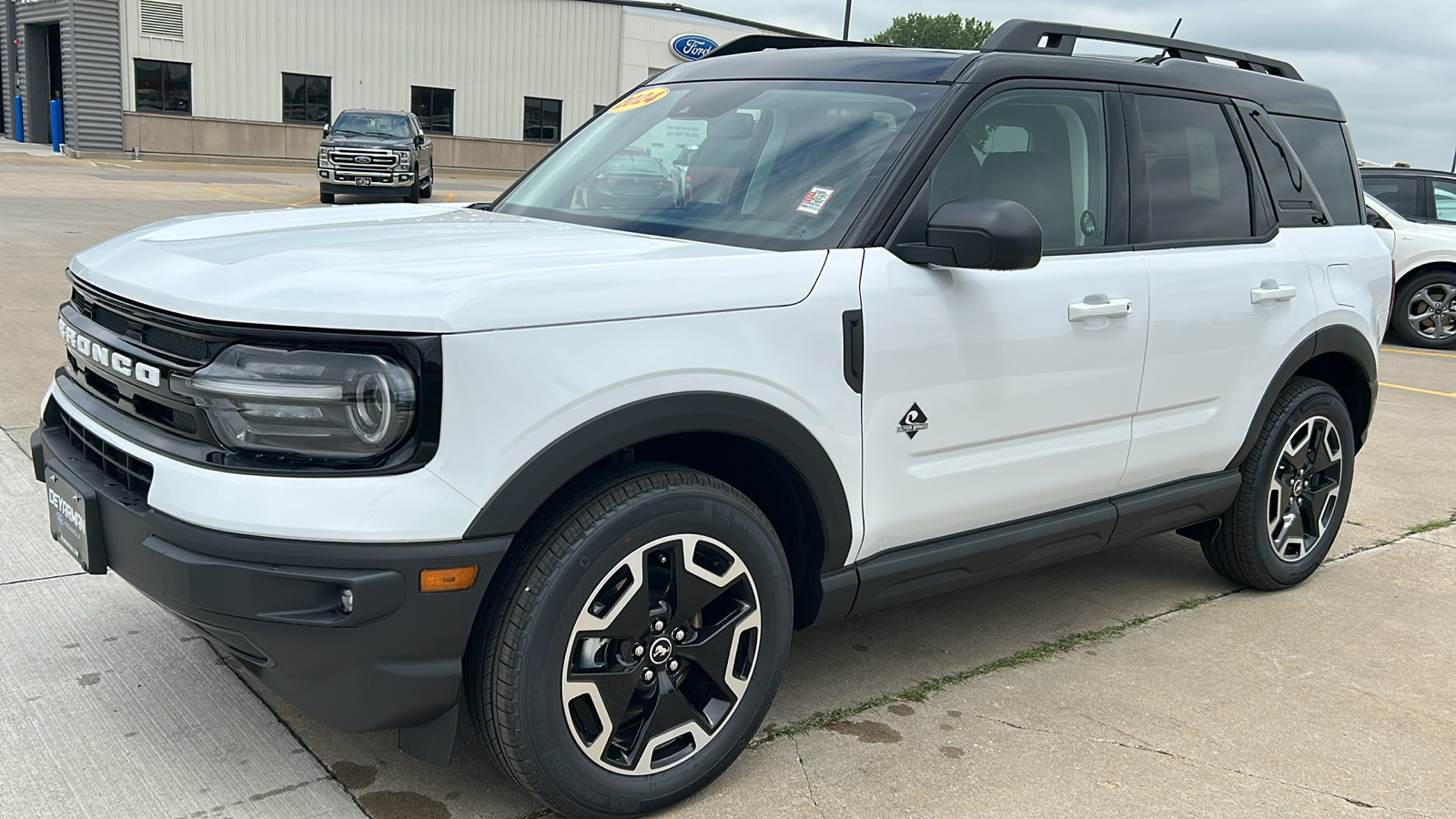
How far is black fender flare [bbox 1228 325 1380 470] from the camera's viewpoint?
4227 millimetres

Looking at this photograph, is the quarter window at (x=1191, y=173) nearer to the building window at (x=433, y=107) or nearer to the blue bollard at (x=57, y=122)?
the building window at (x=433, y=107)

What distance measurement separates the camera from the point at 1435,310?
1256 centimetres

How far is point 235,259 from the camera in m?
2.62

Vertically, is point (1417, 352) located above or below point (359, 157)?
below

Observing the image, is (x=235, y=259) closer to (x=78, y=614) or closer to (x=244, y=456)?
(x=244, y=456)

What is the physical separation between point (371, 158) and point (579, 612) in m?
21.2

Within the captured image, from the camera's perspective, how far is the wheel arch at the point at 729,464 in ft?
8.04

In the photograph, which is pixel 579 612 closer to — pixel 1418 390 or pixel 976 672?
pixel 976 672

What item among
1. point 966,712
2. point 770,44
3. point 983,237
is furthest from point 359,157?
point 983,237

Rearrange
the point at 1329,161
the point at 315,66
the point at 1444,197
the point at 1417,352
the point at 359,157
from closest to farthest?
1. the point at 1329,161
2. the point at 1417,352
3. the point at 1444,197
4. the point at 359,157
5. the point at 315,66

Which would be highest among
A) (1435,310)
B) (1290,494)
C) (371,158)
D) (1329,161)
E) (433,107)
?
(433,107)

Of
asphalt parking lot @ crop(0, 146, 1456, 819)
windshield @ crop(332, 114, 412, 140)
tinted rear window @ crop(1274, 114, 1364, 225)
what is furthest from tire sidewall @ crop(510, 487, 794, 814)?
windshield @ crop(332, 114, 412, 140)

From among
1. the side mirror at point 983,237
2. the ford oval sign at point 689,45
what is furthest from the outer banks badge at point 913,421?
the ford oval sign at point 689,45

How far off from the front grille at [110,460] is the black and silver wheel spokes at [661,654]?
0.97m
